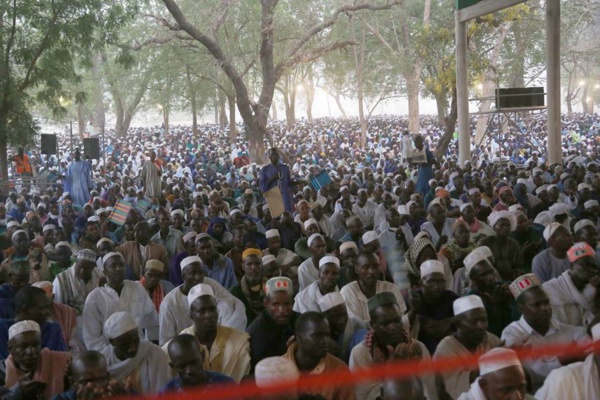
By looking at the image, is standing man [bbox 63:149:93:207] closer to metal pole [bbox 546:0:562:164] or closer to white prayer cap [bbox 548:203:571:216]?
metal pole [bbox 546:0:562:164]

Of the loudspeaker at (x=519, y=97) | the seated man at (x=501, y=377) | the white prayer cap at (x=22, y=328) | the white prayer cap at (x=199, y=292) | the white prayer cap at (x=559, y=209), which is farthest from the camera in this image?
the loudspeaker at (x=519, y=97)

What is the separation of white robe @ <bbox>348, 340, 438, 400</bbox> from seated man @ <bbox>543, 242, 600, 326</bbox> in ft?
4.94

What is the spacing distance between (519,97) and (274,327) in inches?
623

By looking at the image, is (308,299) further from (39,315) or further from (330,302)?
(39,315)

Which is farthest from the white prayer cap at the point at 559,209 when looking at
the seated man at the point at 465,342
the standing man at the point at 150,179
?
the standing man at the point at 150,179

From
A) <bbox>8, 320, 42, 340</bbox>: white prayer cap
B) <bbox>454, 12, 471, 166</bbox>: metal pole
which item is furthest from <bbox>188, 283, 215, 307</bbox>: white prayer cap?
<bbox>454, 12, 471, 166</bbox>: metal pole

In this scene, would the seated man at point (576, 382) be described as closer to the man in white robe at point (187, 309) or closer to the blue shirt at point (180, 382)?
the blue shirt at point (180, 382)

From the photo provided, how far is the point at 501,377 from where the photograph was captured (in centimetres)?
350

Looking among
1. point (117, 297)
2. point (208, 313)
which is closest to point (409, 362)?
point (208, 313)

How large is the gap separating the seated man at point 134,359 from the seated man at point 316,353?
2.86 feet

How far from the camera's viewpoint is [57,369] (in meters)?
4.54

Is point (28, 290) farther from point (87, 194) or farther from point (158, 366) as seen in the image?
point (87, 194)

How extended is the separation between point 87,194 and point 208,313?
13261 mm

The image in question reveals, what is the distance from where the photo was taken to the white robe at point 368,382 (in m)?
4.47
